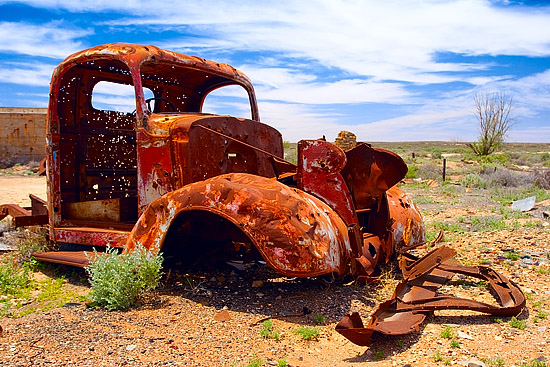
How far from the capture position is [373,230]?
4582 mm

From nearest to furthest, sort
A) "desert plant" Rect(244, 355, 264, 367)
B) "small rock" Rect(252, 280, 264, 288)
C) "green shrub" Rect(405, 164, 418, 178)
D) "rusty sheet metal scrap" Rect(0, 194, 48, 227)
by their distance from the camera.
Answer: "desert plant" Rect(244, 355, 264, 367) → "small rock" Rect(252, 280, 264, 288) → "rusty sheet metal scrap" Rect(0, 194, 48, 227) → "green shrub" Rect(405, 164, 418, 178)

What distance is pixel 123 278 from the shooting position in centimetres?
356

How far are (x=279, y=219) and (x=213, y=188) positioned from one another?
1.86 ft

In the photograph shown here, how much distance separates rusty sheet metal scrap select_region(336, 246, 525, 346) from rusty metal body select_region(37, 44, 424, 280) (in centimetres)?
36

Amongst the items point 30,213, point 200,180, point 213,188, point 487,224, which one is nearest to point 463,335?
point 213,188

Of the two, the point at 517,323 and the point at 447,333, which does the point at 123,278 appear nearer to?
the point at 447,333

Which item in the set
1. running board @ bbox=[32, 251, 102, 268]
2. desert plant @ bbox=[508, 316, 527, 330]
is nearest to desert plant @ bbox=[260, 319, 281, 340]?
desert plant @ bbox=[508, 316, 527, 330]

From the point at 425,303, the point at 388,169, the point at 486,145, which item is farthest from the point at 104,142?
the point at 486,145

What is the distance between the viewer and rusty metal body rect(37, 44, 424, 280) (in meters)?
3.41

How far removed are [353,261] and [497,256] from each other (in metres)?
2.70

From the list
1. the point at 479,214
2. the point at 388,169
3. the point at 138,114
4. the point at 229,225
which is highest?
the point at 138,114

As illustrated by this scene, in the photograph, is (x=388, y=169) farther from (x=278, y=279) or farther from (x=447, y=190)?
(x=447, y=190)

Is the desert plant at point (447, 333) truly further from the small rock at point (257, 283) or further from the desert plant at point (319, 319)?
the small rock at point (257, 283)

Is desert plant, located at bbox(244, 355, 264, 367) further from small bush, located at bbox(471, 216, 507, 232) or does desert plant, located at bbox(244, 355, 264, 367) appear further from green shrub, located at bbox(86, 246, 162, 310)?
small bush, located at bbox(471, 216, 507, 232)
